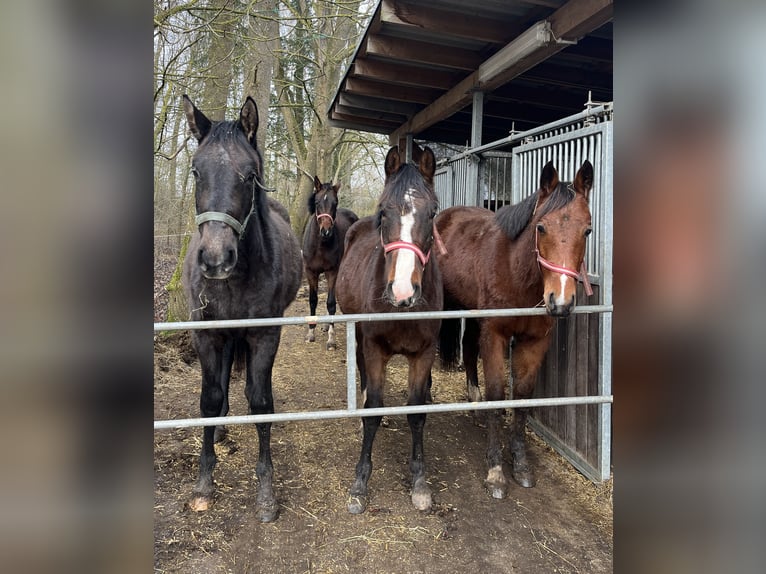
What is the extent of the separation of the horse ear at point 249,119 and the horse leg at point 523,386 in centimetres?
203

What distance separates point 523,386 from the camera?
117 inches

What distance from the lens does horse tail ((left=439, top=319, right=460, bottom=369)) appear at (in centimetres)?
420

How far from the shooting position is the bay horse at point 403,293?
222 cm

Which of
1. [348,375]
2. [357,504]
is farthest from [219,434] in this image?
[348,375]

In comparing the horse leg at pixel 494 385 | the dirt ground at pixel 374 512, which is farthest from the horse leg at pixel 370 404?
the horse leg at pixel 494 385

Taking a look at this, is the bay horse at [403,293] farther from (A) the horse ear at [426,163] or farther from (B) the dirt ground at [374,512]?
(B) the dirt ground at [374,512]

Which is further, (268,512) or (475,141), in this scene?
(475,141)

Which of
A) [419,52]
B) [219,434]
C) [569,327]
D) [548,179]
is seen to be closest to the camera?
[548,179]

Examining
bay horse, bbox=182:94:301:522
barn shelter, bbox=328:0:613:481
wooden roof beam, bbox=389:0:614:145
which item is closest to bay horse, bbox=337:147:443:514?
bay horse, bbox=182:94:301:522

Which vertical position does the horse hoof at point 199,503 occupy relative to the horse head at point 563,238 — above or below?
below

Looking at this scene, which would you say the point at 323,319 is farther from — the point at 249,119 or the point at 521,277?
the point at 521,277

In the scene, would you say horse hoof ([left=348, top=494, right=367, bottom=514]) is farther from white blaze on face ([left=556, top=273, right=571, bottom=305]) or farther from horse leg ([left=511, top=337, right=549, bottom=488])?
white blaze on face ([left=556, top=273, right=571, bottom=305])

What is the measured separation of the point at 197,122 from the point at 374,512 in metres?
2.25
